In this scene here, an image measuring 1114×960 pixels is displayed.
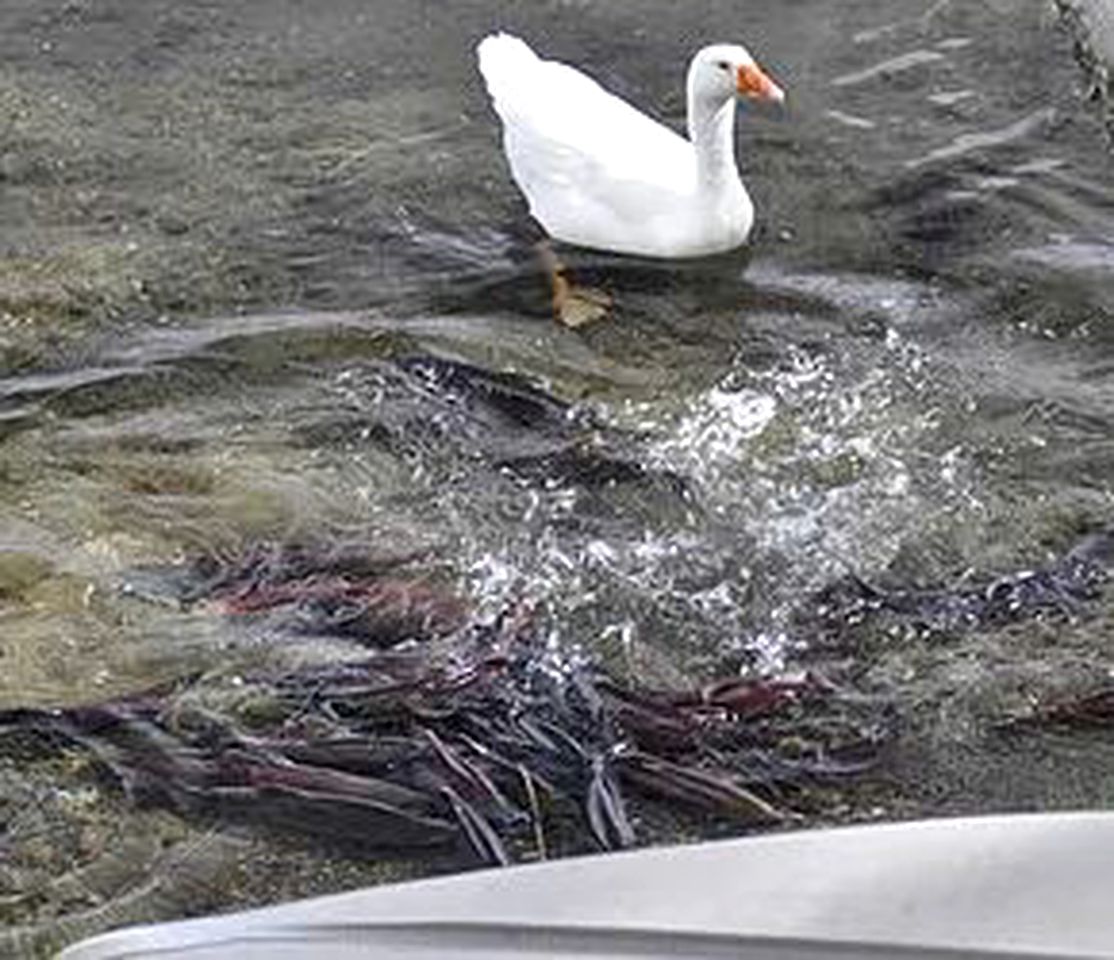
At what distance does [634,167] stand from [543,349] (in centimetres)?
89

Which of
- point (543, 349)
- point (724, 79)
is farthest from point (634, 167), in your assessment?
point (543, 349)

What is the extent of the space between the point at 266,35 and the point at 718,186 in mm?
2193

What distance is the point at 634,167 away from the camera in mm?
7223

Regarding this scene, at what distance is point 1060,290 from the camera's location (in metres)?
6.70

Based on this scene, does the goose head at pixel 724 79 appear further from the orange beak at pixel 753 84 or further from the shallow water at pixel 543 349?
the shallow water at pixel 543 349

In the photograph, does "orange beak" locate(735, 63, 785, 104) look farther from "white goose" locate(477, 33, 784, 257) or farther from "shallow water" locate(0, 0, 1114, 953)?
"shallow water" locate(0, 0, 1114, 953)

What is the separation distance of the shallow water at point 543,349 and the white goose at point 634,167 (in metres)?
0.13

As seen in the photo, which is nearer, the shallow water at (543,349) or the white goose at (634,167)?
the shallow water at (543,349)

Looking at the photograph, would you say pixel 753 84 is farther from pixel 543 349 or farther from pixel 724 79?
pixel 543 349

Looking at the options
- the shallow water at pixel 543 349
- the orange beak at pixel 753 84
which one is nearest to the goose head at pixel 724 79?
the orange beak at pixel 753 84

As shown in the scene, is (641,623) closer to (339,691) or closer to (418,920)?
(339,691)

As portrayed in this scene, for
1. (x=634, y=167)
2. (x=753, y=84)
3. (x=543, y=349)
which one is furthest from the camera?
(x=634, y=167)

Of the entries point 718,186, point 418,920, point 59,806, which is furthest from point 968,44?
point 418,920

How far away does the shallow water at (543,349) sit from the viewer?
5324 millimetres
